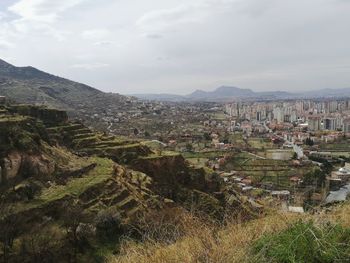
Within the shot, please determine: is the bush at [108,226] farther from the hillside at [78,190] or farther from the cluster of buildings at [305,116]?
the cluster of buildings at [305,116]

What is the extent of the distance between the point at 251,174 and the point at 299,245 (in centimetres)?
4343

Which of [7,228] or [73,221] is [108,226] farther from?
[7,228]

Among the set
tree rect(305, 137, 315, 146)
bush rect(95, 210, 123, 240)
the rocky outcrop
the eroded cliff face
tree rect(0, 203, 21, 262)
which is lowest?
tree rect(305, 137, 315, 146)

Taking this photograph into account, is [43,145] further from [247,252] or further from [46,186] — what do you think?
[247,252]

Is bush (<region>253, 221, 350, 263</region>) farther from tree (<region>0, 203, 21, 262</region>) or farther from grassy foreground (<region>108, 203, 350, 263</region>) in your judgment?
tree (<region>0, 203, 21, 262</region>)

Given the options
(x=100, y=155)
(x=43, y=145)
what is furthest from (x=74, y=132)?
(x=43, y=145)

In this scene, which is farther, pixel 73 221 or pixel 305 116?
pixel 305 116

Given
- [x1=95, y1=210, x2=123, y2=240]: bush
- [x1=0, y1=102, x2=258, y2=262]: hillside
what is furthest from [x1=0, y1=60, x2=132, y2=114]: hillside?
[x1=95, y1=210, x2=123, y2=240]: bush

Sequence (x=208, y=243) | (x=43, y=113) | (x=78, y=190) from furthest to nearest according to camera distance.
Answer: (x=43, y=113) → (x=78, y=190) → (x=208, y=243)

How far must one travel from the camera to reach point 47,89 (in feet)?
395

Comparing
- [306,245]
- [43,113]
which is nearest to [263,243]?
[306,245]

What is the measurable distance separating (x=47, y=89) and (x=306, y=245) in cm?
12202

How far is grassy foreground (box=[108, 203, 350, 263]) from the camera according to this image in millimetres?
4109

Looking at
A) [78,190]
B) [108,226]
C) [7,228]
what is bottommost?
[108,226]
